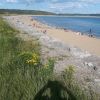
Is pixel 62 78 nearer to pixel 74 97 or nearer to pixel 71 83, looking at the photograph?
pixel 71 83

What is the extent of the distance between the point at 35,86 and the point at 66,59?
5602mm

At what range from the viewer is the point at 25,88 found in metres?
5.88

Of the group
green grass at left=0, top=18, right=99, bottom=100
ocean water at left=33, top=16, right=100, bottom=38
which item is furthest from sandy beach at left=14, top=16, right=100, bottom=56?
green grass at left=0, top=18, right=99, bottom=100

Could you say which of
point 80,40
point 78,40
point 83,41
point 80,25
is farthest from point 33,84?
point 80,25

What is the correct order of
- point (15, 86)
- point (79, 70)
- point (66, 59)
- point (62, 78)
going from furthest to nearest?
point (66, 59)
point (79, 70)
point (62, 78)
point (15, 86)

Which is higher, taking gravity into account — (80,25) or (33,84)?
→ (33,84)

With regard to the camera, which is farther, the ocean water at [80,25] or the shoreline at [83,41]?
the ocean water at [80,25]

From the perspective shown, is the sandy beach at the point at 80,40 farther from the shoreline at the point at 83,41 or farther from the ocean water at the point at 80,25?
the ocean water at the point at 80,25

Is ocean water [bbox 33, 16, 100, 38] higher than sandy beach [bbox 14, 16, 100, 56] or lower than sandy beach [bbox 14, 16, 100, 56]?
lower

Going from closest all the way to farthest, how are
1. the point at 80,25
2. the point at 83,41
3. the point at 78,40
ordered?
the point at 83,41 < the point at 78,40 < the point at 80,25

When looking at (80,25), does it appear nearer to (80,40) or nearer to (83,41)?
(80,40)

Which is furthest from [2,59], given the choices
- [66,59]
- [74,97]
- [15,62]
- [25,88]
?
[66,59]

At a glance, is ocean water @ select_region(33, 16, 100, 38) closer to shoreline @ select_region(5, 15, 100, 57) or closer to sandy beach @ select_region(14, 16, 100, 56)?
shoreline @ select_region(5, 15, 100, 57)

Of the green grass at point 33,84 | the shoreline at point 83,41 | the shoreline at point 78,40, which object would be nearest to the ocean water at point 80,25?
the shoreline at point 78,40
